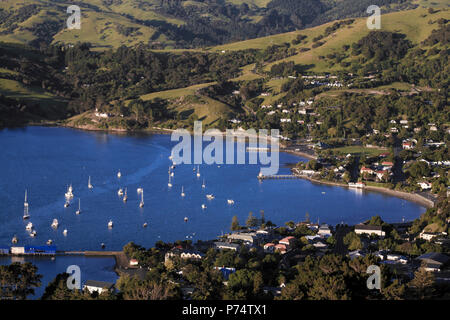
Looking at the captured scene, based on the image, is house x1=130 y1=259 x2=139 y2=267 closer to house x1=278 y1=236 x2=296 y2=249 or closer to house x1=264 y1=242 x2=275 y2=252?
house x1=264 y1=242 x2=275 y2=252

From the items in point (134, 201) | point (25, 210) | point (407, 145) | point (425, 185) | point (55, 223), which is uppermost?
point (407, 145)

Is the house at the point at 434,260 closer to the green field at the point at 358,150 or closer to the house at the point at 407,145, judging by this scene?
the green field at the point at 358,150

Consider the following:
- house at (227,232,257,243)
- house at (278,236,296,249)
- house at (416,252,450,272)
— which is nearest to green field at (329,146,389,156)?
house at (227,232,257,243)

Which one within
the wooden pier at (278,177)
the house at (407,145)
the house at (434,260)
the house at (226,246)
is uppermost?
the house at (407,145)

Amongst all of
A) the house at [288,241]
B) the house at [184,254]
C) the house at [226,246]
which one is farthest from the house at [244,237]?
the house at [184,254]

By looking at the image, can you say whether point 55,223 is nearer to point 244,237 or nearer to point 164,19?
point 244,237

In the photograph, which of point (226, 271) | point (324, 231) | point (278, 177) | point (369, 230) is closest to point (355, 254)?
point (324, 231)

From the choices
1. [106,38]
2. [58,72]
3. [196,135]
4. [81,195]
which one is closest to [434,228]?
[81,195]
